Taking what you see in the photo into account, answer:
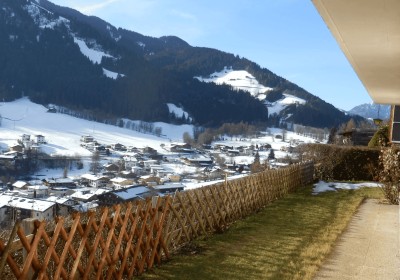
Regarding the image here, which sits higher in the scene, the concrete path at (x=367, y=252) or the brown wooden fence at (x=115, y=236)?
the brown wooden fence at (x=115, y=236)

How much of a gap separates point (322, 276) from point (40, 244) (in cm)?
432

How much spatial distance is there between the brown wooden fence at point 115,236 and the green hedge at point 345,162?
15.3 meters

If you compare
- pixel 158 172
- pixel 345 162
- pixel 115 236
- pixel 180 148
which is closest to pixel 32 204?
pixel 115 236

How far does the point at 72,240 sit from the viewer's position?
5605 mm

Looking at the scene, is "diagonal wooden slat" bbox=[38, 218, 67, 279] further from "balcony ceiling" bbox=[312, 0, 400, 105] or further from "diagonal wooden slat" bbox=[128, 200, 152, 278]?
"balcony ceiling" bbox=[312, 0, 400, 105]

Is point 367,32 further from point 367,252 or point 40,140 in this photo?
point 40,140

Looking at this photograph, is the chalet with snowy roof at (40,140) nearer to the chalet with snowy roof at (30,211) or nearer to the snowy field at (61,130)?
the snowy field at (61,130)

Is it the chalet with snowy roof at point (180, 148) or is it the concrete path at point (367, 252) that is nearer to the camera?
the concrete path at point (367, 252)

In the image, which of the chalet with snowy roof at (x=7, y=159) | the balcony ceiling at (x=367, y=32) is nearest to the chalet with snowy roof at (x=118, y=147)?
the chalet with snowy roof at (x=7, y=159)

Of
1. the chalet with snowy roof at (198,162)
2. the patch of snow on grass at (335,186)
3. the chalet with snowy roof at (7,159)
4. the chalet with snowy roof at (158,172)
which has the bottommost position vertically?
the chalet with snowy roof at (7,159)

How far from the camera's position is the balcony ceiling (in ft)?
10.3

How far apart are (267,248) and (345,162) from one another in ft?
59.5

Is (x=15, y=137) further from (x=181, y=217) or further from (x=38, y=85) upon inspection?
(x=181, y=217)

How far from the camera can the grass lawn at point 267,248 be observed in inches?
276
